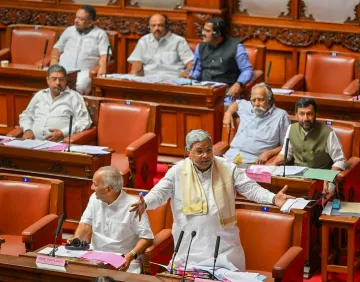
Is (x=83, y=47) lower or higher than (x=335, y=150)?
higher

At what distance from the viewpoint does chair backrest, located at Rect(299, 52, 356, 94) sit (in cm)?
921

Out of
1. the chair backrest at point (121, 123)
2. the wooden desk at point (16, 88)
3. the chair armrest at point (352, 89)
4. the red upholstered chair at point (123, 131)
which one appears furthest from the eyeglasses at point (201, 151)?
the wooden desk at point (16, 88)

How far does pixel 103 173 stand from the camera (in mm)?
6090

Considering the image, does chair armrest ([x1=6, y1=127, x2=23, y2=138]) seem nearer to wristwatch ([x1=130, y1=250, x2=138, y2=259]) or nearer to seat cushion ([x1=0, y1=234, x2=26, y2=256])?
seat cushion ([x1=0, y1=234, x2=26, y2=256])

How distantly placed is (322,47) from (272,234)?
13.7ft

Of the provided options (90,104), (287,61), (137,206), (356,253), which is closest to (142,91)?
(90,104)

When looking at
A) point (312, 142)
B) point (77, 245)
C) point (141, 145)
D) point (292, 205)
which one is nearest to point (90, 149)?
point (141, 145)

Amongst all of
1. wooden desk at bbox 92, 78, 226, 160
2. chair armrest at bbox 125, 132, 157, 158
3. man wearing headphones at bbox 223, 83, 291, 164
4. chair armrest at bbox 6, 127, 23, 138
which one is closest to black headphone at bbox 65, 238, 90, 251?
chair armrest at bbox 125, 132, 157, 158

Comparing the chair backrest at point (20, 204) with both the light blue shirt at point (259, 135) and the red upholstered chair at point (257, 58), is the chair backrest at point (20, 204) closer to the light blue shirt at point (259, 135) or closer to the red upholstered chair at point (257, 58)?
the light blue shirt at point (259, 135)

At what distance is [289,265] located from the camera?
5.70 meters

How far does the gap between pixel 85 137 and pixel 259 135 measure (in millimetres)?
1382

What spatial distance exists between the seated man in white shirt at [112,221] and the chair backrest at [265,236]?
1.88ft

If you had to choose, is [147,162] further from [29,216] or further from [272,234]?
[272,234]

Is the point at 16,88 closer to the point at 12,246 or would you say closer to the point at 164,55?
the point at 164,55
